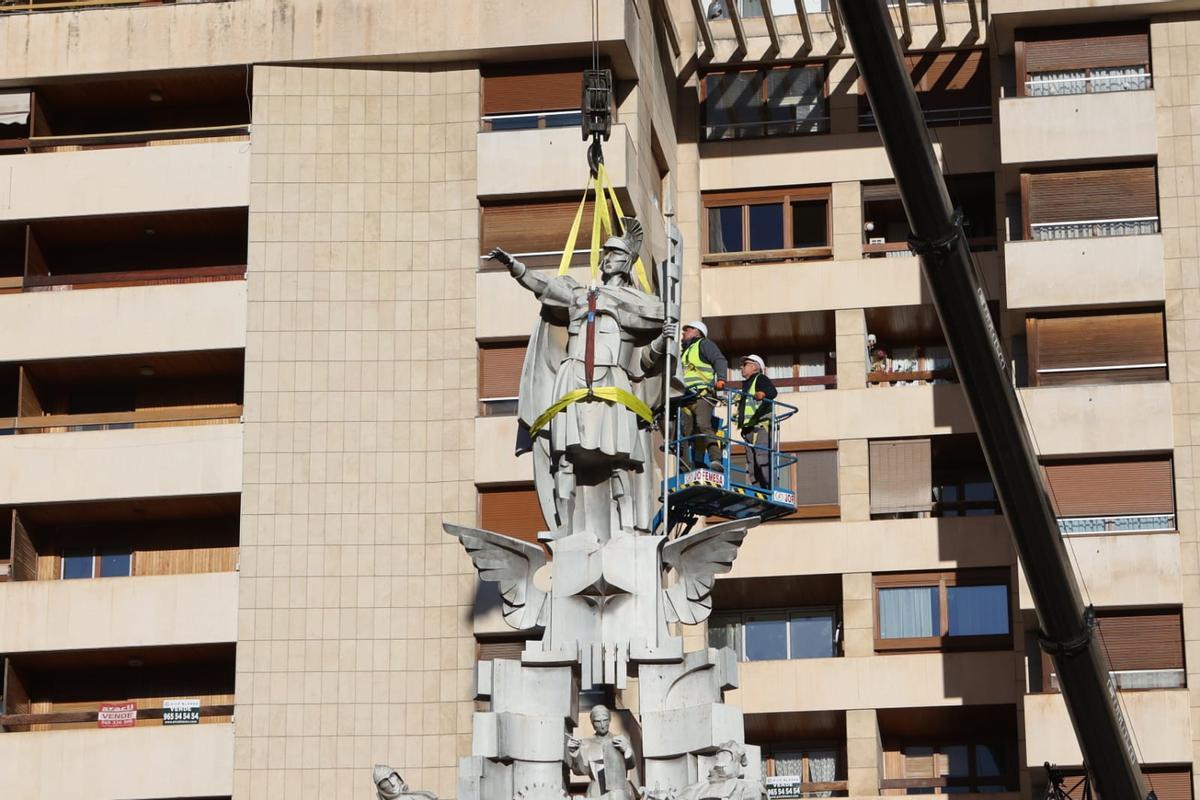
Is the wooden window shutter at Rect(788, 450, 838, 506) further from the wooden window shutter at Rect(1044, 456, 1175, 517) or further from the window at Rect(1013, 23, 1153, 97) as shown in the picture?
the window at Rect(1013, 23, 1153, 97)

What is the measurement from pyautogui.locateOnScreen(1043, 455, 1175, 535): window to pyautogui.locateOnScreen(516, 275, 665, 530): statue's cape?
1585 centimetres

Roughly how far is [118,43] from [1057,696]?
17.4 metres

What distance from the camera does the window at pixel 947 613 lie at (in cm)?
4569

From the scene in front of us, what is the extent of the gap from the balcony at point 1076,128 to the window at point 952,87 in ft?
8.98

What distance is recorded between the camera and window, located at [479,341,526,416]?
4366cm

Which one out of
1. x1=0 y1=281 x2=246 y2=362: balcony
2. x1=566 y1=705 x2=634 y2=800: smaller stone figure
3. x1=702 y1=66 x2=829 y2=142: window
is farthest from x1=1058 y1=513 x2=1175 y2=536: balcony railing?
x1=566 y1=705 x2=634 y2=800: smaller stone figure

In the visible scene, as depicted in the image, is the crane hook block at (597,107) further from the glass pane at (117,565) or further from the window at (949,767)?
the window at (949,767)

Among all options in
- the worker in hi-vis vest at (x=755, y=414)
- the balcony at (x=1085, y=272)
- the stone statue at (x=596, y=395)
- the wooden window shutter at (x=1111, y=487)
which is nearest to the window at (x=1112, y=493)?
the wooden window shutter at (x=1111, y=487)

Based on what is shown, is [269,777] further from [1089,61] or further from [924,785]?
[1089,61]

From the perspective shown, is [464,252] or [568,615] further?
[464,252]

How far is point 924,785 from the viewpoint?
A: 45.6 meters

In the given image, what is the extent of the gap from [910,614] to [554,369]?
56.9 ft

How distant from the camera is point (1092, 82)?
151ft

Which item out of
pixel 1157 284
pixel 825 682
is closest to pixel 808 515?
pixel 825 682
